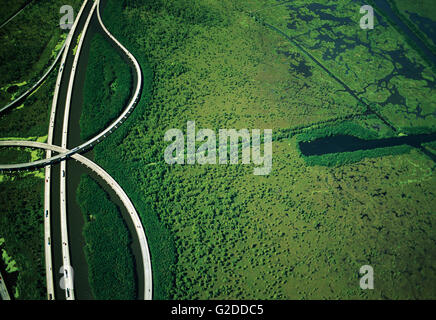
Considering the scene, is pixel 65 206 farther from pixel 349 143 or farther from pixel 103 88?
pixel 349 143

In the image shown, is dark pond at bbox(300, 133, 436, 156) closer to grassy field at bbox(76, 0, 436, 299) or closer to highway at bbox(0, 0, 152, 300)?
grassy field at bbox(76, 0, 436, 299)

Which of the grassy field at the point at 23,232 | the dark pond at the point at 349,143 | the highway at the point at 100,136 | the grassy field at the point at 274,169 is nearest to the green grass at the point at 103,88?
the highway at the point at 100,136

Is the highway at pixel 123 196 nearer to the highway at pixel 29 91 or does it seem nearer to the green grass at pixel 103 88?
the green grass at pixel 103 88

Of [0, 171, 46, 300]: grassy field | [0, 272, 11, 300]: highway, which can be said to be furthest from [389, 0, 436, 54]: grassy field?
[0, 272, 11, 300]: highway

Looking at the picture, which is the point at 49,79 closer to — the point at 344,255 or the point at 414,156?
the point at 344,255

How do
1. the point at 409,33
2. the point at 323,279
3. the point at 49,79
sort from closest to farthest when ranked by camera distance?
the point at 323,279 → the point at 49,79 → the point at 409,33

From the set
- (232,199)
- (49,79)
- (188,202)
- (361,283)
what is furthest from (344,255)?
(49,79)
